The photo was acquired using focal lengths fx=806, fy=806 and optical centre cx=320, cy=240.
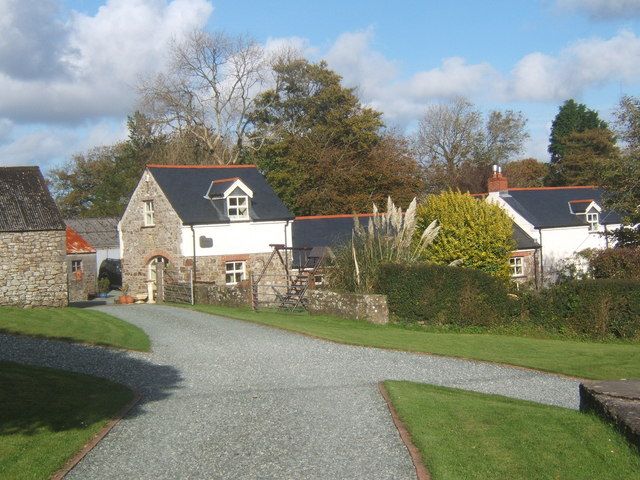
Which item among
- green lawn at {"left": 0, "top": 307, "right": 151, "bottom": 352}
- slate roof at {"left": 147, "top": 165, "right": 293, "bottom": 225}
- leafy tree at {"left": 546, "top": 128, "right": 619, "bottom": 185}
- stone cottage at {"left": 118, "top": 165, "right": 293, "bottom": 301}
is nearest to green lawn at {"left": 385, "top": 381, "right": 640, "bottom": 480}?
green lawn at {"left": 0, "top": 307, "right": 151, "bottom": 352}

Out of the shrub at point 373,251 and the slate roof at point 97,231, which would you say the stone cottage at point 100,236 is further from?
the shrub at point 373,251

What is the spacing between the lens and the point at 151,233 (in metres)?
38.3

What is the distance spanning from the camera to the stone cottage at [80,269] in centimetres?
4734

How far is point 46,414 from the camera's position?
10312 mm

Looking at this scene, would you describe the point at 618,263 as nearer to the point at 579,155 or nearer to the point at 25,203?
the point at 25,203

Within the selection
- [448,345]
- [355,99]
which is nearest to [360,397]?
[448,345]

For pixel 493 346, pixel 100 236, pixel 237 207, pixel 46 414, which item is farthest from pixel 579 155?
pixel 46 414

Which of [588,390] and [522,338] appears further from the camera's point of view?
[522,338]

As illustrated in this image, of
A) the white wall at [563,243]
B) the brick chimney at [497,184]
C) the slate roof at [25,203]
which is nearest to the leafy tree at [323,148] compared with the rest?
the brick chimney at [497,184]

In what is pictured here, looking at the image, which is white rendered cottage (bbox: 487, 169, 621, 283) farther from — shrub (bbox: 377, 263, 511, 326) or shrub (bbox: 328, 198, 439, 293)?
shrub (bbox: 377, 263, 511, 326)

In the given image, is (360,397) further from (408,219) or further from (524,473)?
(408,219)

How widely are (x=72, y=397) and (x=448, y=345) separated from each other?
10.4 meters

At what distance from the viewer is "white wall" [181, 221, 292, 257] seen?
1433 inches

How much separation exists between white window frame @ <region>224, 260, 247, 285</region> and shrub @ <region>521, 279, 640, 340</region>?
1705cm
